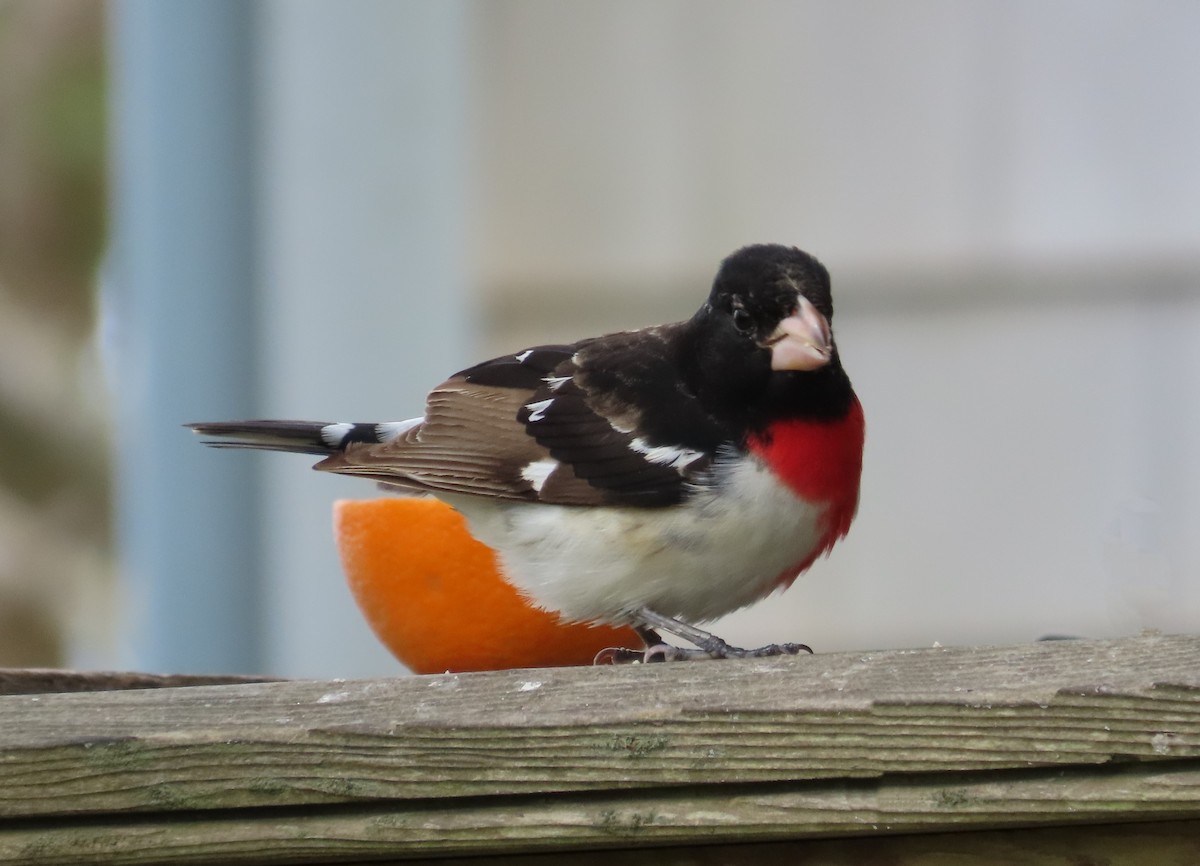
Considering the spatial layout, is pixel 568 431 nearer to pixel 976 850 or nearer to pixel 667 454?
pixel 667 454

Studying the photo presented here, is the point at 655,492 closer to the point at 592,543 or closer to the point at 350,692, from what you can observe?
the point at 592,543

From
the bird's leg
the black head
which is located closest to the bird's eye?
the black head

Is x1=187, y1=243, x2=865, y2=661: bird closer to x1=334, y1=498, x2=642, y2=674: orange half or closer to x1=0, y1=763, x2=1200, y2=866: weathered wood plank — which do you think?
x1=334, y1=498, x2=642, y2=674: orange half

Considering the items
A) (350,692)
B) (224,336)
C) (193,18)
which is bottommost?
(350,692)

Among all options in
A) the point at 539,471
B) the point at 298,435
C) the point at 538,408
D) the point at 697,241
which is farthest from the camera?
the point at 697,241

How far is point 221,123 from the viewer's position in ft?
13.7

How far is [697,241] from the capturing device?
14.4 ft

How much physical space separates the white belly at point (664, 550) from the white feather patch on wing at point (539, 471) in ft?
0.14

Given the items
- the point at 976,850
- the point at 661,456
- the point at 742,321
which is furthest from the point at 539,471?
the point at 976,850

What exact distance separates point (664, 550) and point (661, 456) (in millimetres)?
150

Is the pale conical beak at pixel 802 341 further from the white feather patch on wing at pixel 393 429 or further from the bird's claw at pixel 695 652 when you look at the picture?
the white feather patch on wing at pixel 393 429

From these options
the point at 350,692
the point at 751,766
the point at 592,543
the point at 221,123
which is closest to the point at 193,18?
the point at 221,123

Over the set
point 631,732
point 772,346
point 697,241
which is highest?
point 697,241

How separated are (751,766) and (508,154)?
3.12 meters
